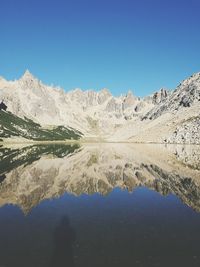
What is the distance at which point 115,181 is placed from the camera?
66.3 m

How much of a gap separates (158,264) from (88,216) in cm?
1548

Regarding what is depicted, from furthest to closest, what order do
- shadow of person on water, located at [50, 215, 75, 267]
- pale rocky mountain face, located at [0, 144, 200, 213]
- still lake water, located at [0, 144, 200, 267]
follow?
pale rocky mountain face, located at [0, 144, 200, 213] → still lake water, located at [0, 144, 200, 267] → shadow of person on water, located at [50, 215, 75, 267]

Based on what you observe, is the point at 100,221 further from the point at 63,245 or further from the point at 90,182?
the point at 90,182

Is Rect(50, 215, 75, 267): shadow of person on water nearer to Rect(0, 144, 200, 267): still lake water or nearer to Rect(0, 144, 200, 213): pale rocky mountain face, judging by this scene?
Rect(0, 144, 200, 267): still lake water

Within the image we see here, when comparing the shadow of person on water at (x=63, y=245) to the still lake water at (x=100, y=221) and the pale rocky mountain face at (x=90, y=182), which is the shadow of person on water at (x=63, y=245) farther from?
the pale rocky mountain face at (x=90, y=182)

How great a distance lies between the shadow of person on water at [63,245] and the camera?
2508 cm

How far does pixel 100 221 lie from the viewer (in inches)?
1457

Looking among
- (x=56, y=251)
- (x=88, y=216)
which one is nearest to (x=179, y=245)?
(x=56, y=251)

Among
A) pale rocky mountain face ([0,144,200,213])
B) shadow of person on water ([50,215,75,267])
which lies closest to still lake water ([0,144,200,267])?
shadow of person on water ([50,215,75,267])

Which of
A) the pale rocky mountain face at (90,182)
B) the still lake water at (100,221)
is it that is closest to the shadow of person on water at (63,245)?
the still lake water at (100,221)

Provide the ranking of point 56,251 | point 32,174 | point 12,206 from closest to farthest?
point 56,251
point 12,206
point 32,174

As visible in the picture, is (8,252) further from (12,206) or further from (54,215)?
(12,206)

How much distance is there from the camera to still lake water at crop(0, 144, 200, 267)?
26.2 metres

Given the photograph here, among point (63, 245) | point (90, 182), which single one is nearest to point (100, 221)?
point (63, 245)
